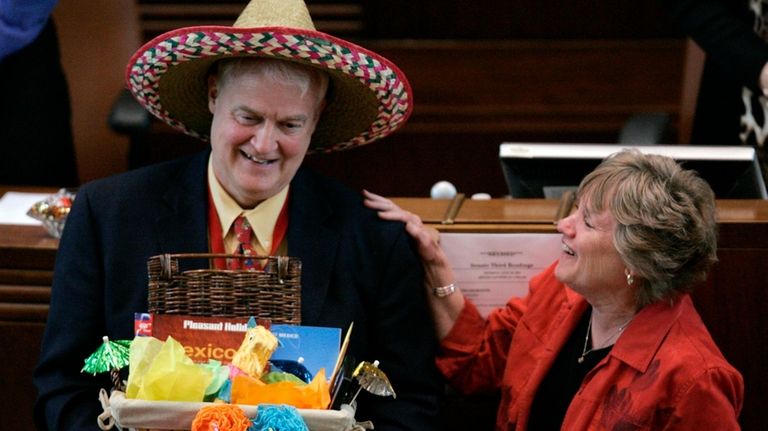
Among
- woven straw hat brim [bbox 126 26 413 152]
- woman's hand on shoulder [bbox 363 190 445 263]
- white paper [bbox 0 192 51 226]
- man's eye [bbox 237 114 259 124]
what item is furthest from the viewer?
white paper [bbox 0 192 51 226]

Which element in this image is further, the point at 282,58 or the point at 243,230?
the point at 243,230

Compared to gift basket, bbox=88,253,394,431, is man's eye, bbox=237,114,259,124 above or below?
above

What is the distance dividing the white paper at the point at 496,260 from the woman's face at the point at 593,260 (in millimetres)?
304

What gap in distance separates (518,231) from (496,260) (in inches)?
3.1

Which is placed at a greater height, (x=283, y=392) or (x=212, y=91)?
(x=212, y=91)

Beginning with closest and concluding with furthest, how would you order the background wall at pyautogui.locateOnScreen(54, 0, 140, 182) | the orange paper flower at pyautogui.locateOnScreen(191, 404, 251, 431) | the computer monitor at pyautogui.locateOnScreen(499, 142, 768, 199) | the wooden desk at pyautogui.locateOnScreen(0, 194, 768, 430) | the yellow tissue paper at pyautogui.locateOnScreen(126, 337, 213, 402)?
the orange paper flower at pyautogui.locateOnScreen(191, 404, 251, 431) < the yellow tissue paper at pyautogui.locateOnScreen(126, 337, 213, 402) < the wooden desk at pyautogui.locateOnScreen(0, 194, 768, 430) < the computer monitor at pyautogui.locateOnScreen(499, 142, 768, 199) < the background wall at pyautogui.locateOnScreen(54, 0, 140, 182)

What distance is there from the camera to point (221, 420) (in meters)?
2.12

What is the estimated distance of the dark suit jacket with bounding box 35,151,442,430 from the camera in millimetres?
2643

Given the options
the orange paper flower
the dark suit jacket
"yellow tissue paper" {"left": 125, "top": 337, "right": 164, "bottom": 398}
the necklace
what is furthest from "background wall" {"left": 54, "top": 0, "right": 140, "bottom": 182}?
the orange paper flower

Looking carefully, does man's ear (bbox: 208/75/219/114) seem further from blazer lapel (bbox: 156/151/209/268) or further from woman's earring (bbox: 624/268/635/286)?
woman's earring (bbox: 624/268/635/286)

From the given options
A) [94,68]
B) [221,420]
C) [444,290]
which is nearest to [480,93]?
[94,68]

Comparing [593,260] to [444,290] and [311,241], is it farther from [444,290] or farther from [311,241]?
[311,241]

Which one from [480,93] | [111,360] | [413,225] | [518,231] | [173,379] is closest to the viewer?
[173,379]

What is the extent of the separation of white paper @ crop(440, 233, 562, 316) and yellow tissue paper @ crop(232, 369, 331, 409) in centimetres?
71
